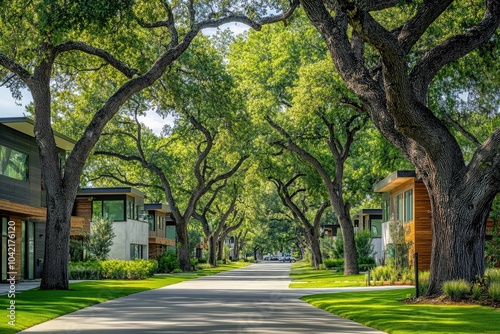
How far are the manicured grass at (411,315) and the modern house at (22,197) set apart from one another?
666 inches

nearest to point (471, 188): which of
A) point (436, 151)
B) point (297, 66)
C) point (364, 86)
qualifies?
point (436, 151)

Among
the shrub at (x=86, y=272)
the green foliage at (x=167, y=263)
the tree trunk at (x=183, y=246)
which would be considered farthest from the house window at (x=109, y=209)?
the shrub at (x=86, y=272)

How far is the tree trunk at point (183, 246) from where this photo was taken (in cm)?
5397

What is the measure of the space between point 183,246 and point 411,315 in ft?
127

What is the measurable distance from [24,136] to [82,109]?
10.4 feet

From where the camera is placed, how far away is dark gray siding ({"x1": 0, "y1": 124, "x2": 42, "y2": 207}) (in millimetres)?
36250

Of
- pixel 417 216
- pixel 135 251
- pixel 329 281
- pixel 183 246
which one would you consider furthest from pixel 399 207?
pixel 135 251

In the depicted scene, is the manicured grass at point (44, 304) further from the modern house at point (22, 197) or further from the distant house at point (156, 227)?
the distant house at point (156, 227)

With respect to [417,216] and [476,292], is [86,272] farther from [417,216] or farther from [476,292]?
[476,292]

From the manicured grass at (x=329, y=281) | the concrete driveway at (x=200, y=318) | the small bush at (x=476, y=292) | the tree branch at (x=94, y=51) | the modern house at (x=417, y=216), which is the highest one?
→ the tree branch at (x=94, y=51)

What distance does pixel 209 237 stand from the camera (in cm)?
7550

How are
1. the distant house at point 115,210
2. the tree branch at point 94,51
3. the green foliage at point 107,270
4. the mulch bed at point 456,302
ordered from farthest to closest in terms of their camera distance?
the distant house at point 115,210, the green foliage at point 107,270, the tree branch at point 94,51, the mulch bed at point 456,302

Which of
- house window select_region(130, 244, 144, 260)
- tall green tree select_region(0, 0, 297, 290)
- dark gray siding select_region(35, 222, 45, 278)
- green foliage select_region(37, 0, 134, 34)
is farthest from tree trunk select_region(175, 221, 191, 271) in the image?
green foliage select_region(37, 0, 134, 34)

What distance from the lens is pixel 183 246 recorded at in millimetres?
54906
